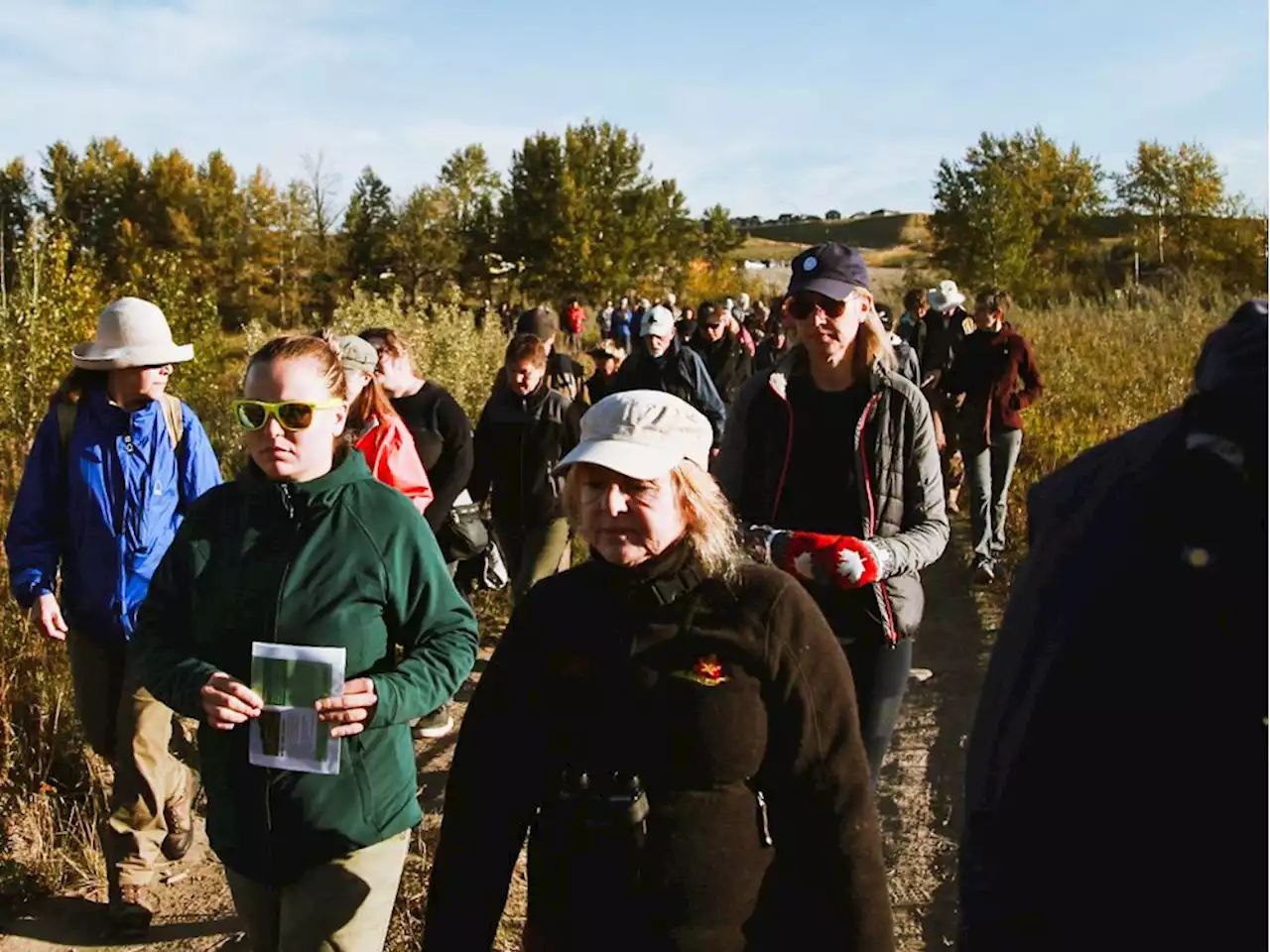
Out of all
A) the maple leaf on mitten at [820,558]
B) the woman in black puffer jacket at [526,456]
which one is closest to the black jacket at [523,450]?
the woman in black puffer jacket at [526,456]

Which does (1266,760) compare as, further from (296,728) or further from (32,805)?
(32,805)

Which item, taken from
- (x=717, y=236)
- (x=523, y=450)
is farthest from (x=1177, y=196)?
(x=523, y=450)

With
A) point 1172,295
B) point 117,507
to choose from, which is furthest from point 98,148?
point 117,507

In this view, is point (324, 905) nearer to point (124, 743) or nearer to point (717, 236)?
point (124, 743)

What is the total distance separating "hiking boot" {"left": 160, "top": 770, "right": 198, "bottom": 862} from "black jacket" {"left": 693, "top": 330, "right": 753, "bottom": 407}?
325 inches

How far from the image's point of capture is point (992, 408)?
8219 mm

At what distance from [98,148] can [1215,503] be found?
69.3 m

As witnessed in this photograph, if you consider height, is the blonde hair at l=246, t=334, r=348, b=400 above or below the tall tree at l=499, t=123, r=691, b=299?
below

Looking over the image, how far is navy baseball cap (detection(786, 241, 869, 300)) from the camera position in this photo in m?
3.34

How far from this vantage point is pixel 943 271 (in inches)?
1746

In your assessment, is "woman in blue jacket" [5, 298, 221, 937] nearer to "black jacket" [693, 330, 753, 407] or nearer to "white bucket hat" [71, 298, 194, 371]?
"white bucket hat" [71, 298, 194, 371]

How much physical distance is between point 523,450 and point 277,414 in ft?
10.6

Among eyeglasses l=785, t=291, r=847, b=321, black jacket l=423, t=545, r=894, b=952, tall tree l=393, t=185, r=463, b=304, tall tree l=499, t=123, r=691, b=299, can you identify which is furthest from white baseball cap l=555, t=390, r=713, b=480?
tall tree l=499, t=123, r=691, b=299

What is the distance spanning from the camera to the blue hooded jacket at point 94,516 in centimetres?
372
